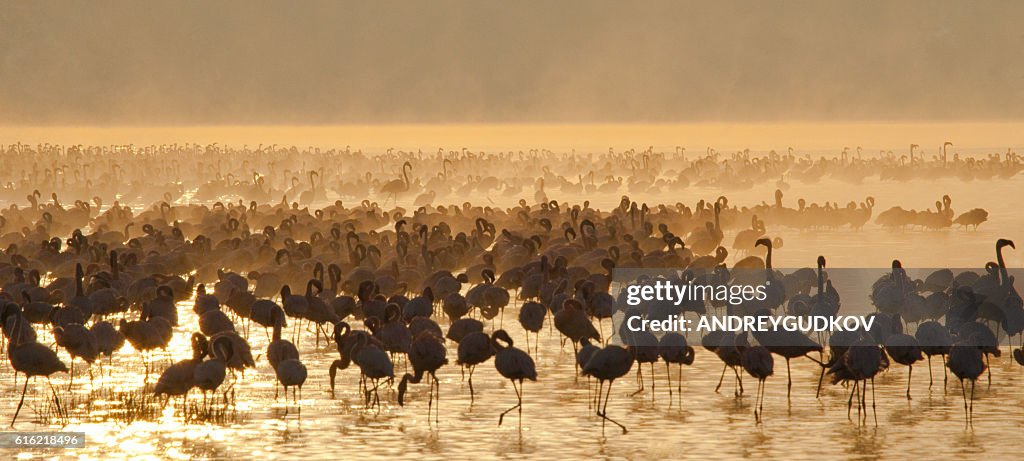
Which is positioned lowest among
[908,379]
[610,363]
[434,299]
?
[908,379]

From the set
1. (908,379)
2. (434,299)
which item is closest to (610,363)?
(908,379)

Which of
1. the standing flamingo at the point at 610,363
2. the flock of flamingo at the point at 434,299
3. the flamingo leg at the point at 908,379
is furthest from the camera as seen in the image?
the flamingo leg at the point at 908,379

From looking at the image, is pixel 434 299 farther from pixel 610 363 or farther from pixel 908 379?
pixel 908 379

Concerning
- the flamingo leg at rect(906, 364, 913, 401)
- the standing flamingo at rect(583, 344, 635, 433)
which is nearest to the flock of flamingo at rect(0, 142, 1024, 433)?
the standing flamingo at rect(583, 344, 635, 433)

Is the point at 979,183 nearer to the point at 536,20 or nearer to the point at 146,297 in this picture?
the point at 146,297

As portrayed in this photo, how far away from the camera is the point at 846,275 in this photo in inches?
1166

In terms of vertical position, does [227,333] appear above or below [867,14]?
below

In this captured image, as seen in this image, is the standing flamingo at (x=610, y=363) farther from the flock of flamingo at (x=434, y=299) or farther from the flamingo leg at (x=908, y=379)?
the flamingo leg at (x=908, y=379)

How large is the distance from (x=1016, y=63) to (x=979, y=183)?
10417 cm

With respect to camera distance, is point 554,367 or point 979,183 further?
point 979,183

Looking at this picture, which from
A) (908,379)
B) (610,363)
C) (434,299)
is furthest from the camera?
(434,299)

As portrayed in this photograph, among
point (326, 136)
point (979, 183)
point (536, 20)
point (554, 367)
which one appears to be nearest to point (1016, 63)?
point (536, 20)

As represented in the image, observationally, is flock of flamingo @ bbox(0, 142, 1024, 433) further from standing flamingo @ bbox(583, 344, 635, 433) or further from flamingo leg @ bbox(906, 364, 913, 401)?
flamingo leg @ bbox(906, 364, 913, 401)

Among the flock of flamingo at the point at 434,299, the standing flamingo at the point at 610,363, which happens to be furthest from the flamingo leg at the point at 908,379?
the standing flamingo at the point at 610,363
